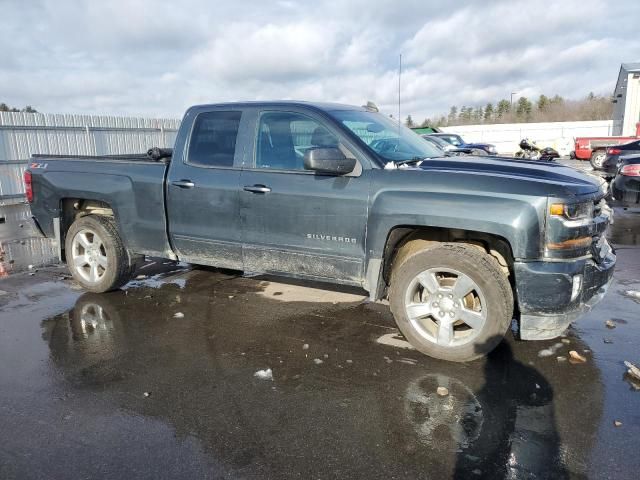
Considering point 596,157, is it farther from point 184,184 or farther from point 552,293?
point 184,184

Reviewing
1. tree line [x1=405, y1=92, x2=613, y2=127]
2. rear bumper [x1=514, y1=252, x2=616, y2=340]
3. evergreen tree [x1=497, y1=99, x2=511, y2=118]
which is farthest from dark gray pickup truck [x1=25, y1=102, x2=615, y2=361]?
evergreen tree [x1=497, y1=99, x2=511, y2=118]

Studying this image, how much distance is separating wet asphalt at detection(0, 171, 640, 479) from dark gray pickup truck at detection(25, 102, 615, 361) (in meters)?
0.47

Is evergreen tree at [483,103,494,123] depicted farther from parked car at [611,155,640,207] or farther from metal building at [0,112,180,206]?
parked car at [611,155,640,207]

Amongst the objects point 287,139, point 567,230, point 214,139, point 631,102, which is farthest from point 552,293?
point 631,102

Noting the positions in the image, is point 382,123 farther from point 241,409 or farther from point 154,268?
point 154,268

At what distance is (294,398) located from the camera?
11.0 ft

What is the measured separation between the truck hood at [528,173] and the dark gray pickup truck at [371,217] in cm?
2

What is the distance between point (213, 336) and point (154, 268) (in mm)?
2827

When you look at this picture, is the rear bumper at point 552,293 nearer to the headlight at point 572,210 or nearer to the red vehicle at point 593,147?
the headlight at point 572,210

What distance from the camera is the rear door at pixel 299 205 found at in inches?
158

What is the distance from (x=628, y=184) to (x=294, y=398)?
9037 millimetres

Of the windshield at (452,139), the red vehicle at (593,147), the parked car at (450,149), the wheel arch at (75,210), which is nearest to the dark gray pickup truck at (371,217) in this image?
the wheel arch at (75,210)

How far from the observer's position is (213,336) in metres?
4.43

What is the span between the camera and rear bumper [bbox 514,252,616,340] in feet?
11.2
